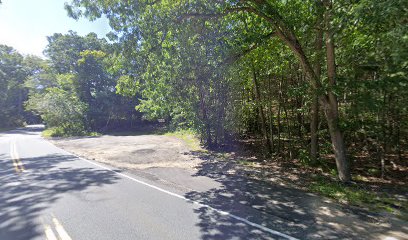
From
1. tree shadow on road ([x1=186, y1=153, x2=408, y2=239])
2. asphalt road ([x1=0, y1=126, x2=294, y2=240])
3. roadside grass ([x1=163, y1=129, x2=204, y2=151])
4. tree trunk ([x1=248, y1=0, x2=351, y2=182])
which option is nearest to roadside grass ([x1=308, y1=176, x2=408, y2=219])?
tree shadow on road ([x1=186, y1=153, x2=408, y2=239])

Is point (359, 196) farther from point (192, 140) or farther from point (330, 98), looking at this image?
point (192, 140)

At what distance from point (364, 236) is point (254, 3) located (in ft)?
19.3

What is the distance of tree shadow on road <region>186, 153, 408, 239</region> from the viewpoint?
13.3 feet

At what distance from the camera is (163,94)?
40.9 ft

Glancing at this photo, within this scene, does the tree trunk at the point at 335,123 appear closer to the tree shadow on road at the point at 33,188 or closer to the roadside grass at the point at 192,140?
the tree shadow on road at the point at 33,188

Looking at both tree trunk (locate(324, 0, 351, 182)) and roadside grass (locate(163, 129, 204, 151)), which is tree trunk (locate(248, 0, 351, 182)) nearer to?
tree trunk (locate(324, 0, 351, 182))

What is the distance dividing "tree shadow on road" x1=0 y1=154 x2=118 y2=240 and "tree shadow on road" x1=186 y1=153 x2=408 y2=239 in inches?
118

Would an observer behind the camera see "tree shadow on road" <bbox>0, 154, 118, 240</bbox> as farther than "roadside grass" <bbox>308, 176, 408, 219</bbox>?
No

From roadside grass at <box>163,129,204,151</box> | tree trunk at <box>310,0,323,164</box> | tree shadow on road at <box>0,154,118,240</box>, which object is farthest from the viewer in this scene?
roadside grass at <box>163,129,204,151</box>

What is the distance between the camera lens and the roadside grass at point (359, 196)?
17.2 ft

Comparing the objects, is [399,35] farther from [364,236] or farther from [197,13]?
[197,13]

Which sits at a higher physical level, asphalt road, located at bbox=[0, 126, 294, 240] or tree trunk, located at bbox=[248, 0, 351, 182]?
tree trunk, located at bbox=[248, 0, 351, 182]

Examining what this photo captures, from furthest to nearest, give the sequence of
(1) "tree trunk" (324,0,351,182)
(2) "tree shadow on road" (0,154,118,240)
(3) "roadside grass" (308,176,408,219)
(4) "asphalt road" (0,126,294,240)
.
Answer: (1) "tree trunk" (324,0,351,182) < (3) "roadside grass" (308,176,408,219) < (2) "tree shadow on road" (0,154,118,240) < (4) "asphalt road" (0,126,294,240)

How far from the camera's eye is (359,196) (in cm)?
598
